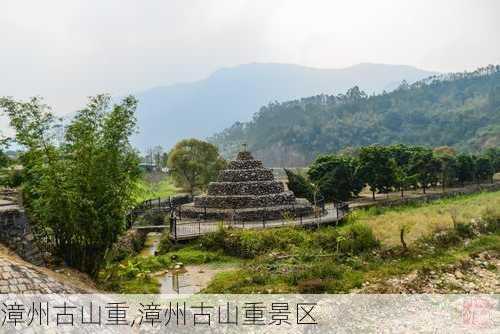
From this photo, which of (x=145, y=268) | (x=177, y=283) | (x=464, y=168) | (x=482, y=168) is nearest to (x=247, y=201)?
(x=145, y=268)

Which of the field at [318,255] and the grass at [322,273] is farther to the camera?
the field at [318,255]

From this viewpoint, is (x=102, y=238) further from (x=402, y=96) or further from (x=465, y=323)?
(x=402, y=96)

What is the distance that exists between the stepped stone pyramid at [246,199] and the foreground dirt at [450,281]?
404 inches

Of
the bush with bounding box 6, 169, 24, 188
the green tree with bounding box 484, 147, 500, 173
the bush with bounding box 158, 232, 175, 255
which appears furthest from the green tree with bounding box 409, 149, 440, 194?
the bush with bounding box 6, 169, 24, 188

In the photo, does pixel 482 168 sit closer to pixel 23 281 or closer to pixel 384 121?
pixel 23 281

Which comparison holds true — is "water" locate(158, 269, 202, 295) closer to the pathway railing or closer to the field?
the field

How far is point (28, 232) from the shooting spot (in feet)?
41.4

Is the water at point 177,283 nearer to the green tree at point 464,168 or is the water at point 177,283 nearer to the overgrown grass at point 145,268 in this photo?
the overgrown grass at point 145,268

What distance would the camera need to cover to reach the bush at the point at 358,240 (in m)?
19.1

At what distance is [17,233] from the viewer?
12.1 metres

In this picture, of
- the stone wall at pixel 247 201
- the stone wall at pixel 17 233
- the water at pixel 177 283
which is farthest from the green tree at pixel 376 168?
the stone wall at pixel 17 233

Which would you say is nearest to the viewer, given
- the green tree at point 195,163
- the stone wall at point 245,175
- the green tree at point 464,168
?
the stone wall at point 245,175

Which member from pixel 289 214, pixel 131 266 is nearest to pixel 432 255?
pixel 289 214

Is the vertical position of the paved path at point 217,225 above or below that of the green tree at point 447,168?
below
